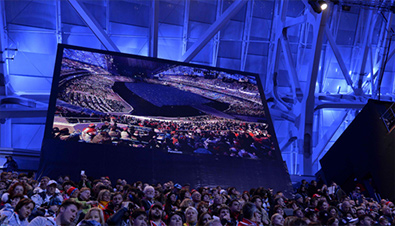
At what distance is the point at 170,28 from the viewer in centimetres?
2594

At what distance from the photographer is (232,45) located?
88.7ft

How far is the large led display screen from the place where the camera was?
1702cm

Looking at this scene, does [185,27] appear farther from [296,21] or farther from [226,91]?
[226,91]

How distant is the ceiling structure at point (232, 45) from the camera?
2195 centimetres

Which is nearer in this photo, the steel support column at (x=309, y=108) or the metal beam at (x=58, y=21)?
the steel support column at (x=309, y=108)

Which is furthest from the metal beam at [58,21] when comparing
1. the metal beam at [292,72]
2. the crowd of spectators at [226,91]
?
the metal beam at [292,72]

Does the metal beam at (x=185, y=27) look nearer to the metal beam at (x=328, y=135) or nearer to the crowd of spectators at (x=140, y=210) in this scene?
the metal beam at (x=328, y=135)

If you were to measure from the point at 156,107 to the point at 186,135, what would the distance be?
170cm

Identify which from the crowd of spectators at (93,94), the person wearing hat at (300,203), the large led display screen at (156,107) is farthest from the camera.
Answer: the crowd of spectators at (93,94)

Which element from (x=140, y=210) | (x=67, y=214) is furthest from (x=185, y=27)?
(x=67, y=214)

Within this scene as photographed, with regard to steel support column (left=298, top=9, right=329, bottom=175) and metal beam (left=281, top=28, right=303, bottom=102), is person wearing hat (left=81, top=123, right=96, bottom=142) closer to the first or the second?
steel support column (left=298, top=9, right=329, bottom=175)

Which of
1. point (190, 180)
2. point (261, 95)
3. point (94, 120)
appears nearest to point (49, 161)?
point (94, 120)

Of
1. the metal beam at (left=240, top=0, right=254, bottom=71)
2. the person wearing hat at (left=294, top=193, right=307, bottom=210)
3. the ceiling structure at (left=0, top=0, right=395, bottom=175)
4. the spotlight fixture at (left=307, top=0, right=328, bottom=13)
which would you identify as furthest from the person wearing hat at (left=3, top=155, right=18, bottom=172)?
the metal beam at (left=240, top=0, right=254, bottom=71)

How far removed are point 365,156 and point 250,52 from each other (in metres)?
10.5
